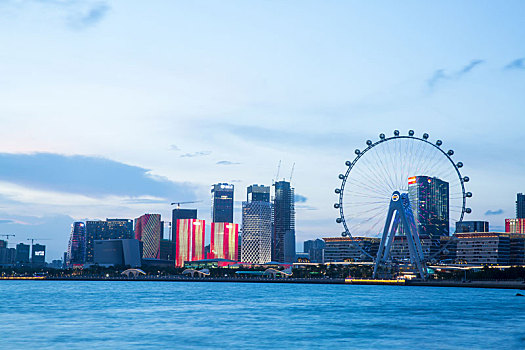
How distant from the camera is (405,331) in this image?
57688mm

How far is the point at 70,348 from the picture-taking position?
47.3 m

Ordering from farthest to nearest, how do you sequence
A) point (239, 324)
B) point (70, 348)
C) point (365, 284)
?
point (365, 284) → point (239, 324) → point (70, 348)

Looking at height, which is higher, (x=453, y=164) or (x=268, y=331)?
(x=453, y=164)

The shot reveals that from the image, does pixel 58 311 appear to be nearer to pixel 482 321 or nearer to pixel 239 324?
pixel 239 324

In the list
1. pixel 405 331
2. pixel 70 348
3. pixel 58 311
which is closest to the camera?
pixel 70 348

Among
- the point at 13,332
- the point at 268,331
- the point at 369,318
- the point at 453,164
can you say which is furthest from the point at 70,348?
the point at 453,164

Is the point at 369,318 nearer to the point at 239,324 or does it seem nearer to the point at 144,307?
the point at 239,324

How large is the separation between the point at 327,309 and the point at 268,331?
93.7 feet

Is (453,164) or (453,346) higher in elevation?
(453,164)

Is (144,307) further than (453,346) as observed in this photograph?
Yes

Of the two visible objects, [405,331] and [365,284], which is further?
[365,284]

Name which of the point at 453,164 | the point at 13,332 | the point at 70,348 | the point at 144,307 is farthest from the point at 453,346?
the point at 453,164

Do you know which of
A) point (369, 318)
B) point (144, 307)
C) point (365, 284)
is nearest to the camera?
point (369, 318)

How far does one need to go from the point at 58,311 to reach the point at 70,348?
37.7m
